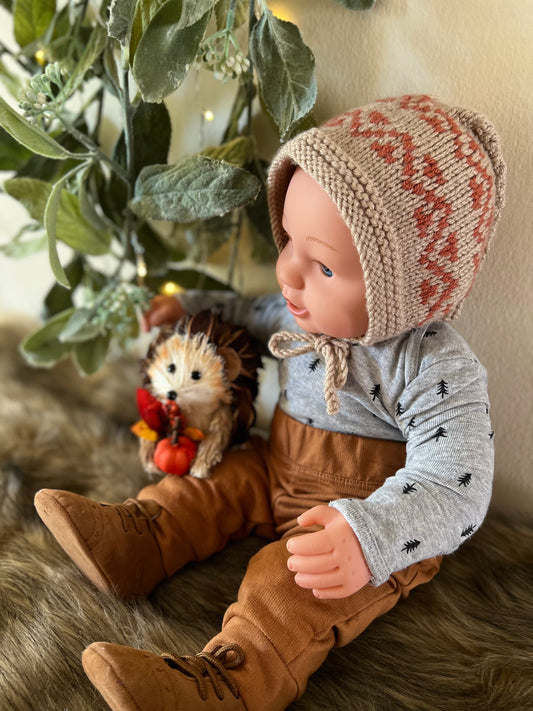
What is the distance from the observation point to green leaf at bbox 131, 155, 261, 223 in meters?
0.79

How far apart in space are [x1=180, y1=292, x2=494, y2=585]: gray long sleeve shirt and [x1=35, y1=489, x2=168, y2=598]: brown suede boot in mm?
275

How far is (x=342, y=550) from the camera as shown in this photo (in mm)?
648

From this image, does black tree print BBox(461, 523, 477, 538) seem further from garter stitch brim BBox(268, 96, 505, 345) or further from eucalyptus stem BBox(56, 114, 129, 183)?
eucalyptus stem BBox(56, 114, 129, 183)

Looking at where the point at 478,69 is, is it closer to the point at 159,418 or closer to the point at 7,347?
the point at 159,418

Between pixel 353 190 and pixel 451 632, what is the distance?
0.55 meters

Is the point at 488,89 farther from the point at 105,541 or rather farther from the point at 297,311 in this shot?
the point at 105,541

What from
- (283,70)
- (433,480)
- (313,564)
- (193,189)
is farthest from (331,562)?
(283,70)

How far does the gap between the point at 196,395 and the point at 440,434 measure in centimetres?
35

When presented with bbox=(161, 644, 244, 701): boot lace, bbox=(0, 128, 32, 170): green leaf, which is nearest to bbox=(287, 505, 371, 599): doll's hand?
bbox=(161, 644, 244, 701): boot lace

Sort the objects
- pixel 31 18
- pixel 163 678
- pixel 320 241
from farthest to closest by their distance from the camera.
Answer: pixel 31 18 → pixel 320 241 → pixel 163 678

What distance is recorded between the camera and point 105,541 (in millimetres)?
768

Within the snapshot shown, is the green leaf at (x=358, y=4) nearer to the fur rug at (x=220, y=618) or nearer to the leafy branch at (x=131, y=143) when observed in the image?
the leafy branch at (x=131, y=143)

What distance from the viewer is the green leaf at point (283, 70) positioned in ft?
2.55

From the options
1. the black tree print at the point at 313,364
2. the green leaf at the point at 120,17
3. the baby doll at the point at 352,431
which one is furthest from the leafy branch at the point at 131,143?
the black tree print at the point at 313,364
